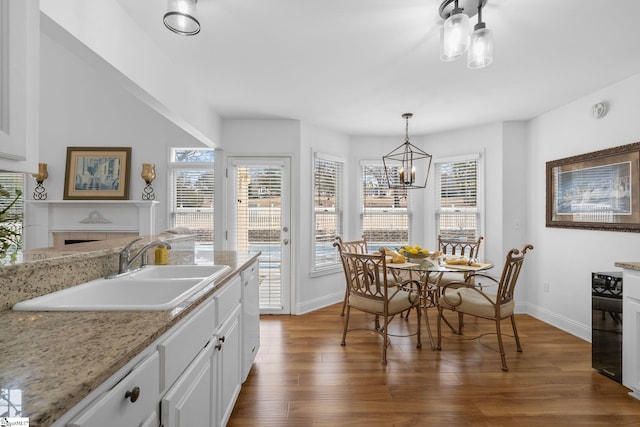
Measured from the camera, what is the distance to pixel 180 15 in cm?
158

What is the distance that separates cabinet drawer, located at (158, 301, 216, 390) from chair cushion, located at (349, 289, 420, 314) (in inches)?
68.3

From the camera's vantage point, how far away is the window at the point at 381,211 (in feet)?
16.3

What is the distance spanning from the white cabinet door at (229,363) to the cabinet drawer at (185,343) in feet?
0.72

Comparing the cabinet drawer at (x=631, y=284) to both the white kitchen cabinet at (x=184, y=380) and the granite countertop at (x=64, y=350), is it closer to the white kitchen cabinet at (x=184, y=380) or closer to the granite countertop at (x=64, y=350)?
the white kitchen cabinet at (x=184, y=380)

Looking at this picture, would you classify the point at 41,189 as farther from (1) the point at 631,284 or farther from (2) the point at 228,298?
(1) the point at 631,284

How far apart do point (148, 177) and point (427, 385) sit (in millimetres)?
4540

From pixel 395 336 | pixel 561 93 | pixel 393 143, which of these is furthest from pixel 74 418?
pixel 393 143

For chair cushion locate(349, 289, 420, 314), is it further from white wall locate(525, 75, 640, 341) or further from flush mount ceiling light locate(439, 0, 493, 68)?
flush mount ceiling light locate(439, 0, 493, 68)

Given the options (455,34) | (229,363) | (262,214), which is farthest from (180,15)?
(262,214)

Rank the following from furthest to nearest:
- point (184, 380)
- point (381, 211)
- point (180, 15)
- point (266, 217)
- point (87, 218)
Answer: point (381, 211)
point (87, 218)
point (266, 217)
point (180, 15)
point (184, 380)

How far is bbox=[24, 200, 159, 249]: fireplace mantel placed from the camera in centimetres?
477

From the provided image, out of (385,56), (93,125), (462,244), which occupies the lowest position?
(462,244)

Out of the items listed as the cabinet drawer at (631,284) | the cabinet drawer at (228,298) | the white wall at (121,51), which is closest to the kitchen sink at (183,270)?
the cabinet drawer at (228,298)

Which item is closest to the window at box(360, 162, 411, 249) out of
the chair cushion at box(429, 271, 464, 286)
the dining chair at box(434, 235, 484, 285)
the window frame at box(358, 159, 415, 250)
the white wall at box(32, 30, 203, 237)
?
the window frame at box(358, 159, 415, 250)
